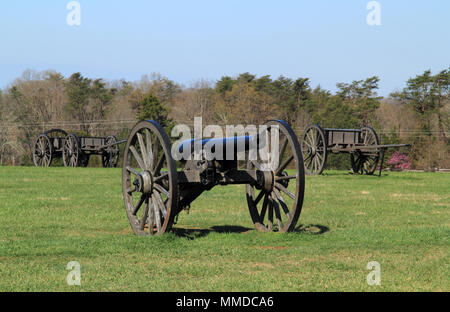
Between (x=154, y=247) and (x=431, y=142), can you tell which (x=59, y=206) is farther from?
(x=431, y=142)

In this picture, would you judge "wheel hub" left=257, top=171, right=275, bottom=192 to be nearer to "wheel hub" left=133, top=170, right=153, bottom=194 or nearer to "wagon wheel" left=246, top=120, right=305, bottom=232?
"wagon wheel" left=246, top=120, right=305, bottom=232

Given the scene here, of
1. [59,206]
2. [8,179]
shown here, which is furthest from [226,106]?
[59,206]

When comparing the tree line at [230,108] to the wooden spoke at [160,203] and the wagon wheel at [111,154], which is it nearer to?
the wagon wheel at [111,154]

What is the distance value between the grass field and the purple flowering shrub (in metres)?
29.4

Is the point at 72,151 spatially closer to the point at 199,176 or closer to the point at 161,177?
the point at 161,177

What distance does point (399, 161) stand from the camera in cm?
4238

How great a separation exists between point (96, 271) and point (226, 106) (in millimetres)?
49851

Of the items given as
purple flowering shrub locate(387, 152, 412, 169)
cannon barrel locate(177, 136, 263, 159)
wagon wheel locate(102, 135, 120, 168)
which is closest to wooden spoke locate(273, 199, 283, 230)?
cannon barrel locate(177, 136, 263, 159)

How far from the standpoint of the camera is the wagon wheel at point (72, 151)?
32.5 m

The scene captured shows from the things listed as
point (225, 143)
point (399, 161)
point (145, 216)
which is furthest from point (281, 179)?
point (399, 161)

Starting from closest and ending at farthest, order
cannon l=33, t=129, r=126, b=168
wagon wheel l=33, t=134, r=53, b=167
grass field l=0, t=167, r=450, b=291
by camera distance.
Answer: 1. grass field l=0, t=167, r=450, b=291
2. cannon l=33, t=129, r=126, b=168
3. wagon wheel l=33, t=134, r=53, b=167

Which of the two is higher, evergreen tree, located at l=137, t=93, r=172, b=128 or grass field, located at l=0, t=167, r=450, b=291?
evergreen tree, located at l=137, t=93, r=172, b=128

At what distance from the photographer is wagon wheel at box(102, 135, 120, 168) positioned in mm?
33544

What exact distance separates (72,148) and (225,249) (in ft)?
89.2
